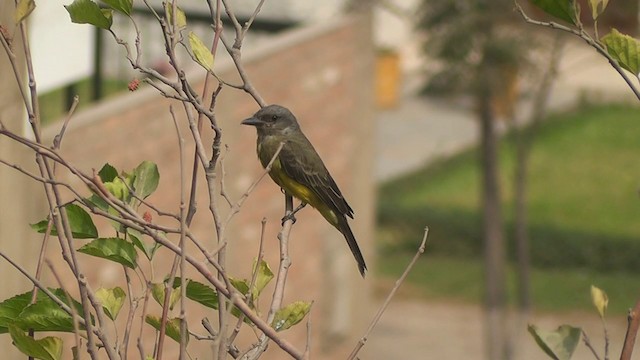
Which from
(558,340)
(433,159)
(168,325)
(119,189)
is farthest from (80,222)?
(433,159)

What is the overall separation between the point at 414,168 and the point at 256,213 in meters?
13.3

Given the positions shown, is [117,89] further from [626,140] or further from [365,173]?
[626,140]

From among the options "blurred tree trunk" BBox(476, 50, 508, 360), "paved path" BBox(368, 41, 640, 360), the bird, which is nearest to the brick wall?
"paved path" BBox(368, 41, 640, 360)

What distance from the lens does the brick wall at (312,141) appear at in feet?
26.3

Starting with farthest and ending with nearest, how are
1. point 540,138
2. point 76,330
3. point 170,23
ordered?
point 540,138 → point 170,23 → point 76,330

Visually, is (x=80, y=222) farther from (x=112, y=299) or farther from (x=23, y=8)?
(x=23, y=8)

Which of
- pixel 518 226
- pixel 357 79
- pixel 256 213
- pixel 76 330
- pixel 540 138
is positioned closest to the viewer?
pixel 76 330

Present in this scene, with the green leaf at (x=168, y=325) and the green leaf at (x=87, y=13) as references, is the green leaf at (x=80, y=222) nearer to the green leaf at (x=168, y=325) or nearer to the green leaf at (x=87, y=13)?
the green leaf at (x=168, y=325)

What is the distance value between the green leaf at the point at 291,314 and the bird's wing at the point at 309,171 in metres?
2.45

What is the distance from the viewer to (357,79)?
11375mm

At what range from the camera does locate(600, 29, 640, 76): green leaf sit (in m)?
2.03

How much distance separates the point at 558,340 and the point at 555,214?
61.5ft

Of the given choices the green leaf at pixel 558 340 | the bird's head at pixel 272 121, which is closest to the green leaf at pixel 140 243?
the green leaf at pixel 558 340

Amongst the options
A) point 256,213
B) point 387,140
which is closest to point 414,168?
point 387,140
